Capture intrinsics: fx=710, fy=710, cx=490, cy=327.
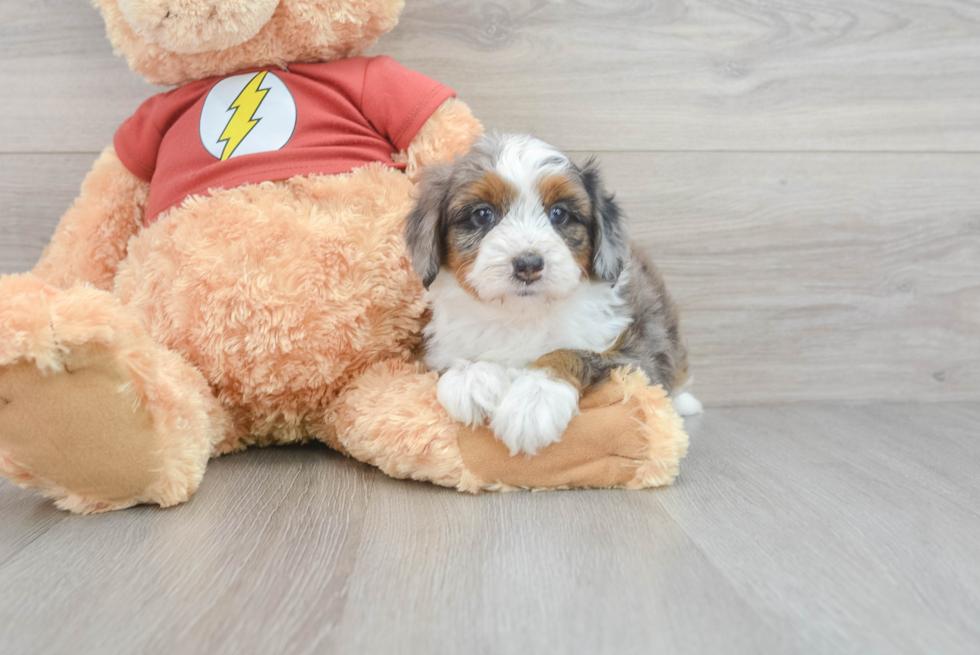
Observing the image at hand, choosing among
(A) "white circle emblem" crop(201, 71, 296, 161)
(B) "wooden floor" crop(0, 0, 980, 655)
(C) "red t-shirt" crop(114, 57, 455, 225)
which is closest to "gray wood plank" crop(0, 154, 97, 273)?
(B) "wooden floor" crop(0, 0, 980, 655)

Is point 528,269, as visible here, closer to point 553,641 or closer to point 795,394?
point 553,641

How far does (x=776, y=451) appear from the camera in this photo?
6.43 ft

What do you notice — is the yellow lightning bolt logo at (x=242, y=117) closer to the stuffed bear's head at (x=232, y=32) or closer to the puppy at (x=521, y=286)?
the stuffed bear's head at (x=232, y=32)

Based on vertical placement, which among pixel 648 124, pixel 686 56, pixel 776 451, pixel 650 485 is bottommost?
pixel 776 451

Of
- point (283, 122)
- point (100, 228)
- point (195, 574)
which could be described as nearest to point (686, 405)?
point (283, 122)

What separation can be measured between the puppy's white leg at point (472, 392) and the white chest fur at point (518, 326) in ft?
0.42

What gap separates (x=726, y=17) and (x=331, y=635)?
228cm

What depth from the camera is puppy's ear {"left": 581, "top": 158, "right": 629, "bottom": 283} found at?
68.3 inches

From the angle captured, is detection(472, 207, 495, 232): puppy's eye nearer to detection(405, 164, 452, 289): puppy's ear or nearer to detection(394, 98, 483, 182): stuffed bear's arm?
detection(405, 164, 452, 289): puppy's ear

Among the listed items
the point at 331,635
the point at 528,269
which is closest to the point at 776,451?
the point at 528,269

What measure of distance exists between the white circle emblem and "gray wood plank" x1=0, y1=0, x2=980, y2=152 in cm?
59

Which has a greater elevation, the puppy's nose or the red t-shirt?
the red t-shirt

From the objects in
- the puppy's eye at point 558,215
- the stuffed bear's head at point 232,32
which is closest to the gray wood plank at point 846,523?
the puppy's eye at point 558,215

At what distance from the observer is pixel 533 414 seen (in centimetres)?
150
